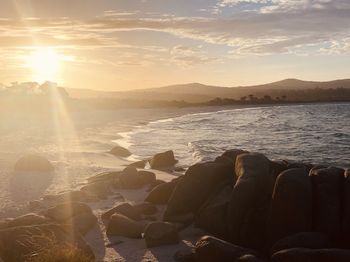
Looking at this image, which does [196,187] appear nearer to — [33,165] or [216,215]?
[216,215]

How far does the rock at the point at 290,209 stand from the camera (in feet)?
36.3

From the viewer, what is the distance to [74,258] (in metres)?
9.10

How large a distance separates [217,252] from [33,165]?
13773 mm

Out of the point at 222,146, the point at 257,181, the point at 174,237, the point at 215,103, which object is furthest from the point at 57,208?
the point at 215,103

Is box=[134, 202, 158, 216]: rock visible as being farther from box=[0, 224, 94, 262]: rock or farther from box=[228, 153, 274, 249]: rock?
box=[0, 224, 94, 262]: rock

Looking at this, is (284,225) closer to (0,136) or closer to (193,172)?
(193,172)

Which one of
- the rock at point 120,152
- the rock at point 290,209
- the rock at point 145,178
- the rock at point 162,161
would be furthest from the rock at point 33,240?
the rock at point 120,152

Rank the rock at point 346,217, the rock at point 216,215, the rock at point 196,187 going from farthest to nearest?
the rock at point 196,187
the rock at point 216,215
the rock at point 346,217


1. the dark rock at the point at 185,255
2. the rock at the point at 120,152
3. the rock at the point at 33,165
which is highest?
the rock at the point at 33,165

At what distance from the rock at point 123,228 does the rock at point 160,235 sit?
0.58 metres

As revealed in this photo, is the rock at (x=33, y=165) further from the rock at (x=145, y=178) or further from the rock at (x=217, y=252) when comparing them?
the rock at (x=217, y=252)

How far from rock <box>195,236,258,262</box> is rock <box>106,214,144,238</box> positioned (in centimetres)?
264

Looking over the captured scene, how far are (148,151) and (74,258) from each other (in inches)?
922

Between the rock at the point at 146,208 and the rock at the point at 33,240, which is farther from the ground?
the rock at the point at 33,240
